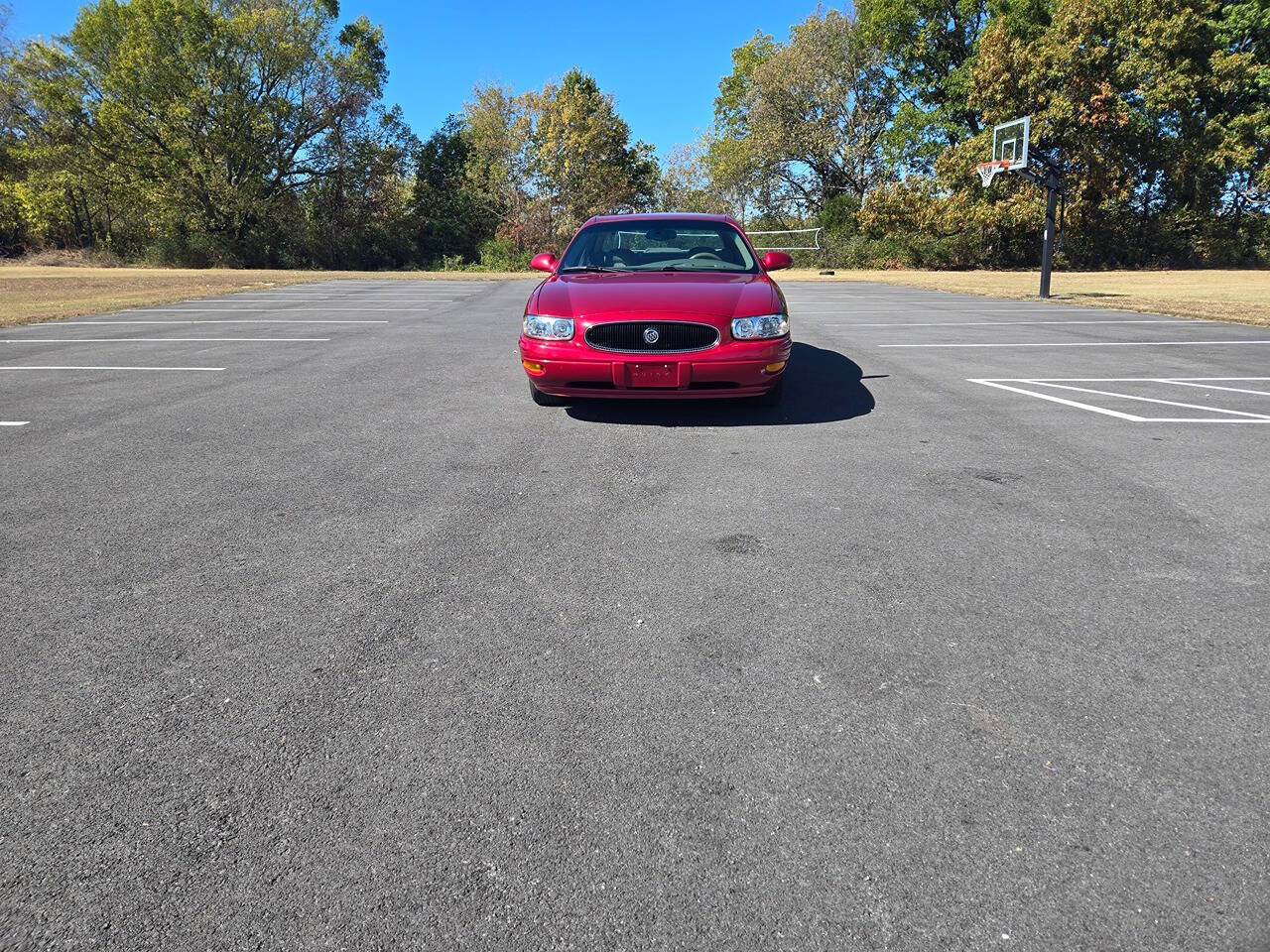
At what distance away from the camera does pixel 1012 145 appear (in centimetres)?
2442

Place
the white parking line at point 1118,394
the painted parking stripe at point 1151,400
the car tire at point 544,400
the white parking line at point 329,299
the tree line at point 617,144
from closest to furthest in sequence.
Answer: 1. the white parking line at point 1118,394
2. the painted parking stripe at point 1151,400
3. the car tire at point 544,400
4. the white parking line at point 329,299
5. the tree line at point 617,144

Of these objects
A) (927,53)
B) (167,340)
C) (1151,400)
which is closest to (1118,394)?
(1151,400)

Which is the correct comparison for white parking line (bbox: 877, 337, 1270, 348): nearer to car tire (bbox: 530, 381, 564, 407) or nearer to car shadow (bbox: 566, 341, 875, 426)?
car shadow (bbox: 566, 341, 875, 426)

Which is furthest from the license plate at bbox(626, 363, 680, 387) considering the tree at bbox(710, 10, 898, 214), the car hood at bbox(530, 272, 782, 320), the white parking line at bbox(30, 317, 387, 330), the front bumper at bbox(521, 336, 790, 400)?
the tree at bbox(710, 10, 898, 214)

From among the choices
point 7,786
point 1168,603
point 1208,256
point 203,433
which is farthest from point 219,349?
point 1208,256

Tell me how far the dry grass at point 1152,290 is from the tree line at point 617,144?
12.0 ft

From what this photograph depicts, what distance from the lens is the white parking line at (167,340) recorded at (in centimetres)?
1088

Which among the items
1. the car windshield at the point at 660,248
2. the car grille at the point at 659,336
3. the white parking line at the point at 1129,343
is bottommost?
the white parking line at the point at 1129,343

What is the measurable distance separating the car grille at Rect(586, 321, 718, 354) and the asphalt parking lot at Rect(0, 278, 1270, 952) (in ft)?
2.03

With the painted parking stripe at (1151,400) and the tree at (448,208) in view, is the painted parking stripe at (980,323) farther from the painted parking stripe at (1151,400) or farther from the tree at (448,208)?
the tree at (448,208)

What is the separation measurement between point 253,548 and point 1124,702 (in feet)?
11.0

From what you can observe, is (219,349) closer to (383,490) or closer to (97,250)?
(383,490)

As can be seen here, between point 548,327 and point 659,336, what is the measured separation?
2.68 ft

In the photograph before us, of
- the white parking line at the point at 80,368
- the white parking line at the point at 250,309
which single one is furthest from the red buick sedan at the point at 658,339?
the white parking line at the point at 250,309
